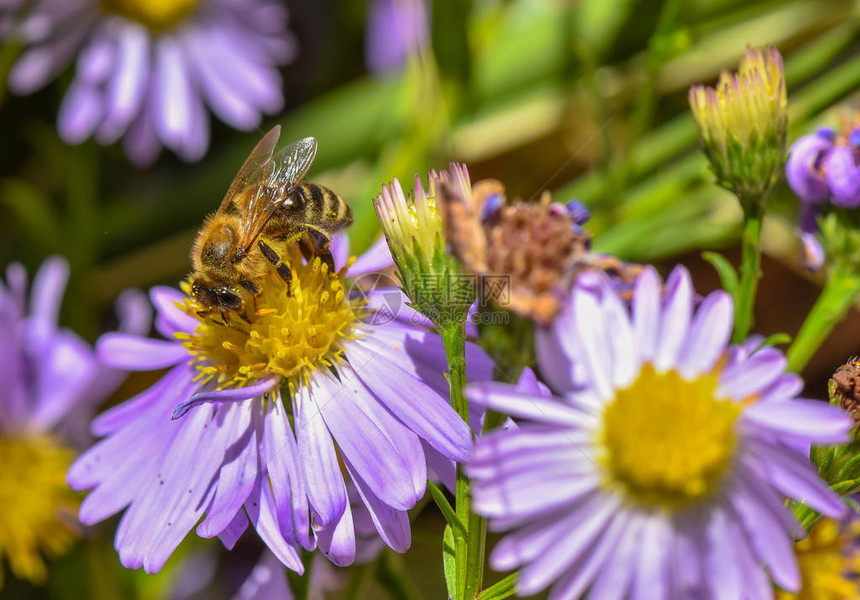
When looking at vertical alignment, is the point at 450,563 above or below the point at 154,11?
below

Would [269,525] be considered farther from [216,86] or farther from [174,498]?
[216,86]

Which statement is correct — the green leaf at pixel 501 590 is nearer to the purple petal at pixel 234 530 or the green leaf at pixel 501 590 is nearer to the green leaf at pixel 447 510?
the green leaf at pixel 447 510

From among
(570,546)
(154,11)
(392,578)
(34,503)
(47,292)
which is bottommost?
(34,503)

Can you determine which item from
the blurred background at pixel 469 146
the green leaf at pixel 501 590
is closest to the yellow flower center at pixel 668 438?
the green leaf at pixel 501 590

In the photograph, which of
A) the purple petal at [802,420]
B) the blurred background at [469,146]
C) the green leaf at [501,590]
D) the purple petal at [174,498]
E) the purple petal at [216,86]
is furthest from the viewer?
the purple petal at [216,86]

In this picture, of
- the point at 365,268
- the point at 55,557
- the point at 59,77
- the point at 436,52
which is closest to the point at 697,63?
the point at 436,52

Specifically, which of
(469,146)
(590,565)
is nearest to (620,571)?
(590,565)

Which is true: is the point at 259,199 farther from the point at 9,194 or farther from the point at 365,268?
the point at 9,194
